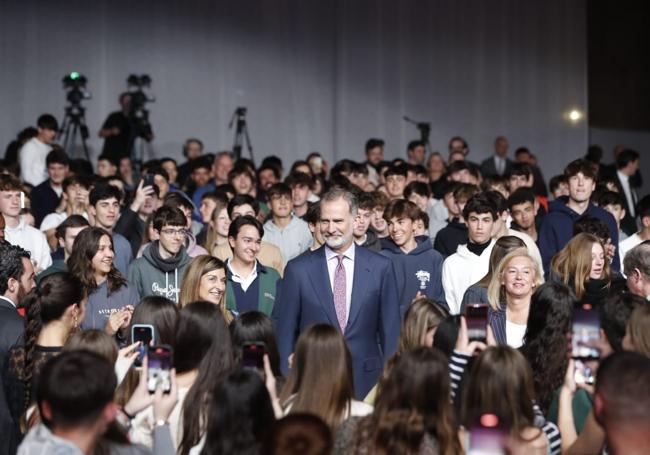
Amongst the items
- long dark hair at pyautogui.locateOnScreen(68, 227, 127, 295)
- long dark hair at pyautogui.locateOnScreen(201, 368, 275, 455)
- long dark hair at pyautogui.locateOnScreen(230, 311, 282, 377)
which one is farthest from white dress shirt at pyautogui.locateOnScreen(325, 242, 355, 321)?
long dark hair at pyautogui.locateOnScreen(201, 368, 275, 455)

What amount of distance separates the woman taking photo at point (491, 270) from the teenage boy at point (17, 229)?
2936 mm

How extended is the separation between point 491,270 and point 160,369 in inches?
99.5

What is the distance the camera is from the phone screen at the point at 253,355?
13.5 ft

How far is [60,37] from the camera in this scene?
13664 millimetres

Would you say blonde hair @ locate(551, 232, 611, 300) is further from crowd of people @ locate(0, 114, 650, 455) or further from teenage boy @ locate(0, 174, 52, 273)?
teenage boy @ locate(0, 174, 52, 273)

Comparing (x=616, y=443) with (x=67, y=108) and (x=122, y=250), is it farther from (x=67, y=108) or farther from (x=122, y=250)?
(x=67, y=108)

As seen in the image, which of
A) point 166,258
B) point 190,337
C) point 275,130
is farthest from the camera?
point 275,130

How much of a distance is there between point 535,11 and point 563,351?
1292 cm

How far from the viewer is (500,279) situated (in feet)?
19.0

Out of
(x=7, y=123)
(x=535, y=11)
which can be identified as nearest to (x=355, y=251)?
(x=7, y=123)

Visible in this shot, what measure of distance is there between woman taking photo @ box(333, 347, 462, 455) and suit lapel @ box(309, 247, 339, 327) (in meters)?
1.83

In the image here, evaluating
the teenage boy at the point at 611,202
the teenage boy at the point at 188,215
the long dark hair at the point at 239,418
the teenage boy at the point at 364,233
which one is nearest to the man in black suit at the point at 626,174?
the teenage boy at the point at 611,202

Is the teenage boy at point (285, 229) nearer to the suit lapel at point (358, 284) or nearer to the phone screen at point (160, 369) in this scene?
the suit lapel at point (358, 284)

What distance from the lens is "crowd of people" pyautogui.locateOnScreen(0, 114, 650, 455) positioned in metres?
3.45
